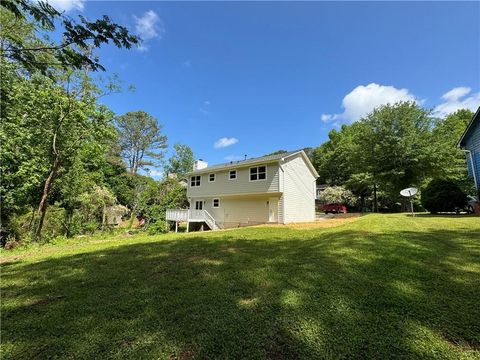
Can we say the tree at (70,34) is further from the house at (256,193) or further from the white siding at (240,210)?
the white siding at (240,210)

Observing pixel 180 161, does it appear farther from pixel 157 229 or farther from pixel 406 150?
pixel 406 150

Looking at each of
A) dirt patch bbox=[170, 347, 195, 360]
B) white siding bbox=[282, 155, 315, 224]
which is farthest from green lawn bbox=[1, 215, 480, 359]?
white siding bbox=[282, 155, 315, 224]

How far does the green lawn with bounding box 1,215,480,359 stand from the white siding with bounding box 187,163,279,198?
39.0 ft

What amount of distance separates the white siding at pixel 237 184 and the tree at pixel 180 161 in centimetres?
1158

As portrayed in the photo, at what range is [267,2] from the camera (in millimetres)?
10320

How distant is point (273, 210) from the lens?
58.1ft

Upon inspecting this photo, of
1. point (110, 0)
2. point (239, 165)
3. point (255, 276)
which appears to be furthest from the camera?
point (239, 165)

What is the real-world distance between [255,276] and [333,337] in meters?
1.96

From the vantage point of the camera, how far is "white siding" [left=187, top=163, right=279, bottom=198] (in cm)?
1716

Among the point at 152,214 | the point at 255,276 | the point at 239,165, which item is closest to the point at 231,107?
the point at 239,165

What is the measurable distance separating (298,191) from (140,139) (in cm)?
2249

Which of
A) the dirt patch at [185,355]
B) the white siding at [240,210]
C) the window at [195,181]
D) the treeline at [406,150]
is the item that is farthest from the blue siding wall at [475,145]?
the window at [195,181]

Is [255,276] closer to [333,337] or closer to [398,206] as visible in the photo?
[333,337]

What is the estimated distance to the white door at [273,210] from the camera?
1755cm
